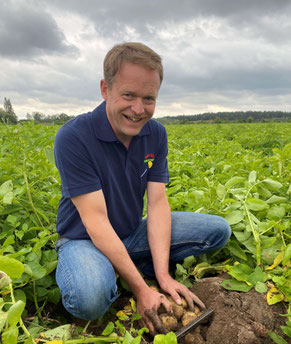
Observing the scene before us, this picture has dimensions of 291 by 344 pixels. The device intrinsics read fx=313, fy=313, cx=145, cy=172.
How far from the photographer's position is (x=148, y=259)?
7.27ft

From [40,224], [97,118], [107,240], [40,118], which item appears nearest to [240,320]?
[107,240]

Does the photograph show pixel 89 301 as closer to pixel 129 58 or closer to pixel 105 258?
pixel 105 258

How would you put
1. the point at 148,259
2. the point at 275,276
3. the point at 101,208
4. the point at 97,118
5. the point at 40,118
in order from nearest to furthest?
the point at 275,276, the point at 101,208, the point at 97,118, the point at 148,259, the point at 40,118

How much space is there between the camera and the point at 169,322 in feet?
5.07

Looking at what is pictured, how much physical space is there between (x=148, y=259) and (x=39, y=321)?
80 cm

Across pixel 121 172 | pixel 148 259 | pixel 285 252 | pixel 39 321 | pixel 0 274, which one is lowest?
pixel 39 321

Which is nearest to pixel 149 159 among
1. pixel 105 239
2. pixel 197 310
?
pixel 105 239

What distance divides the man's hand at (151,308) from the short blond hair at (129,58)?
3.80ft

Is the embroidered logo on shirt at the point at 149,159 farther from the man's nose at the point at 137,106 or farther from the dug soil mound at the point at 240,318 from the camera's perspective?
the dug soil mound at the point at 240,318

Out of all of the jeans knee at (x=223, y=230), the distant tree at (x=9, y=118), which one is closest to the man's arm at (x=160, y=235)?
the jeans knee at (x=223, y=230)

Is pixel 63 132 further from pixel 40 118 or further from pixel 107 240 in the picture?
pixel 40 118

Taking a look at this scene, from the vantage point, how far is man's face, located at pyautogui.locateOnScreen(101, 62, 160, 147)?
1693 mm

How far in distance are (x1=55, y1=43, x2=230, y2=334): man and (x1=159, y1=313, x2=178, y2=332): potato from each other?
4 centimetres

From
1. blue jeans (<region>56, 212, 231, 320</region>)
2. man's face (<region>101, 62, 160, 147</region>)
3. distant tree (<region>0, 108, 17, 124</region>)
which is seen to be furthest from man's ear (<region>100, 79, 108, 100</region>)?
distant tree (<region>0, 108, 17, 124</region>)
